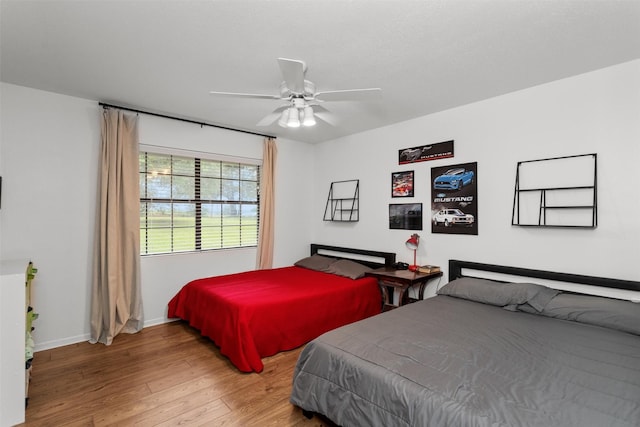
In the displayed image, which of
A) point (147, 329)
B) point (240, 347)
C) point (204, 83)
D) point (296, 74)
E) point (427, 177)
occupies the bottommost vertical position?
point (147, 329)

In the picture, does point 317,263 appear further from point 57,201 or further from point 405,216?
point 57,201

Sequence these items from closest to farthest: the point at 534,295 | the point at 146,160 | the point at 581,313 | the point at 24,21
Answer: the point at 24,21
the point at 581,313
the point at 534,295
the point at 146,160

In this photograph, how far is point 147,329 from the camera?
139 inches

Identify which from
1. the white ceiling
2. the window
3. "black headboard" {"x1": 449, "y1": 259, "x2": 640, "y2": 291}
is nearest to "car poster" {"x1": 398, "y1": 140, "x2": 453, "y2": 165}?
the white ceiling

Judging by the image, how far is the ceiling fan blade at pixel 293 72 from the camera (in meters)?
1.78

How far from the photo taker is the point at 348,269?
391 cm

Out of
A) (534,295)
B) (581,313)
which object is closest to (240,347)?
(534,295)

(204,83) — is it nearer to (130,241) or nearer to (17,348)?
(130,241)

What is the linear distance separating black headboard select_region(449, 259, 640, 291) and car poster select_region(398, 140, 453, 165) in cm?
121

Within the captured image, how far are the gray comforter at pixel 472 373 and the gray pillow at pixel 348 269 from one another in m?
1.42

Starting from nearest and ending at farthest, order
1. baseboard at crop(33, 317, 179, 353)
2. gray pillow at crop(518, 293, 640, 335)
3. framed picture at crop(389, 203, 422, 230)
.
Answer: gray pillow at crop(518, 293, 640, 335) → baseboard at crop(33, 317, 179, 353) → framed picture at crop(389, 203, 422, 230)

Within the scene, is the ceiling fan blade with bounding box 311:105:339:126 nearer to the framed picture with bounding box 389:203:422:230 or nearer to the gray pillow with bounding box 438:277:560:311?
the framed picture with bounding box 389:203:422:230

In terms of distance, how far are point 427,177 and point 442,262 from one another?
1.01m

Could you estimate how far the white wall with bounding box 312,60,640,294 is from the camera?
2.36 meters
